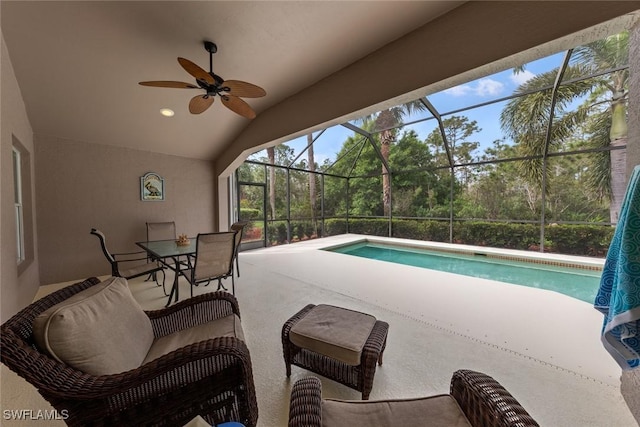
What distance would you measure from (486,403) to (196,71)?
9.32 feet

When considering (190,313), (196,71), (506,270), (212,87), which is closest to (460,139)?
(506,270)

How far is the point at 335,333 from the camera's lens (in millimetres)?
1569

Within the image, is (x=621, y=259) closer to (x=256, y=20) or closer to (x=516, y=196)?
(x=256, y=20)

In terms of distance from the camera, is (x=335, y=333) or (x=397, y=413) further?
(x=335, y=333)

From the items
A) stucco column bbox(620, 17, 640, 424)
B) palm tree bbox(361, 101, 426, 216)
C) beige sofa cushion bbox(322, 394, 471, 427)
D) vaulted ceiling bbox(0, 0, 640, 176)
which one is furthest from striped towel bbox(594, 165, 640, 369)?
palm tree bbox(361, 101, 426, 216)

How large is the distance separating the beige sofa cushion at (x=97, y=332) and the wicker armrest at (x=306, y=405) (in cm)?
81

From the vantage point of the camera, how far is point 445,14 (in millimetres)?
2033

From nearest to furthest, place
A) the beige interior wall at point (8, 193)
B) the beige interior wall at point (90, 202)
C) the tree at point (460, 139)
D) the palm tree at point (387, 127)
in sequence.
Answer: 1. the beige interior wall at point (8, 193)
2. the beige interior wall at point (90, 202)
3. the palm tree at point (387, 127)
4. the tree at point (460, 139)

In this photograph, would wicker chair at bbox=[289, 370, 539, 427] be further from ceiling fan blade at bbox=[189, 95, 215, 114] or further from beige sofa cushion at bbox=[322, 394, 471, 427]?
ceiling fan blade at bbox=[189, 95, 215, 114]

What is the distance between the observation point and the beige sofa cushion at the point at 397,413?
3.17ft

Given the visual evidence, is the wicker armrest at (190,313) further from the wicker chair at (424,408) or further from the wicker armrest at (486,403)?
the wicker armrest at (486,403)

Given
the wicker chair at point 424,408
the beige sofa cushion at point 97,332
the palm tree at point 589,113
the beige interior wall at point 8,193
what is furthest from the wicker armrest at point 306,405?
the palm tree at point 589,113

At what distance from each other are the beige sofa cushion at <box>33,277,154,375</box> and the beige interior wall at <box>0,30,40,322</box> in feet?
5.27

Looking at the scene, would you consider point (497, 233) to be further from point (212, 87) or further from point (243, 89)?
point (212, 87)
